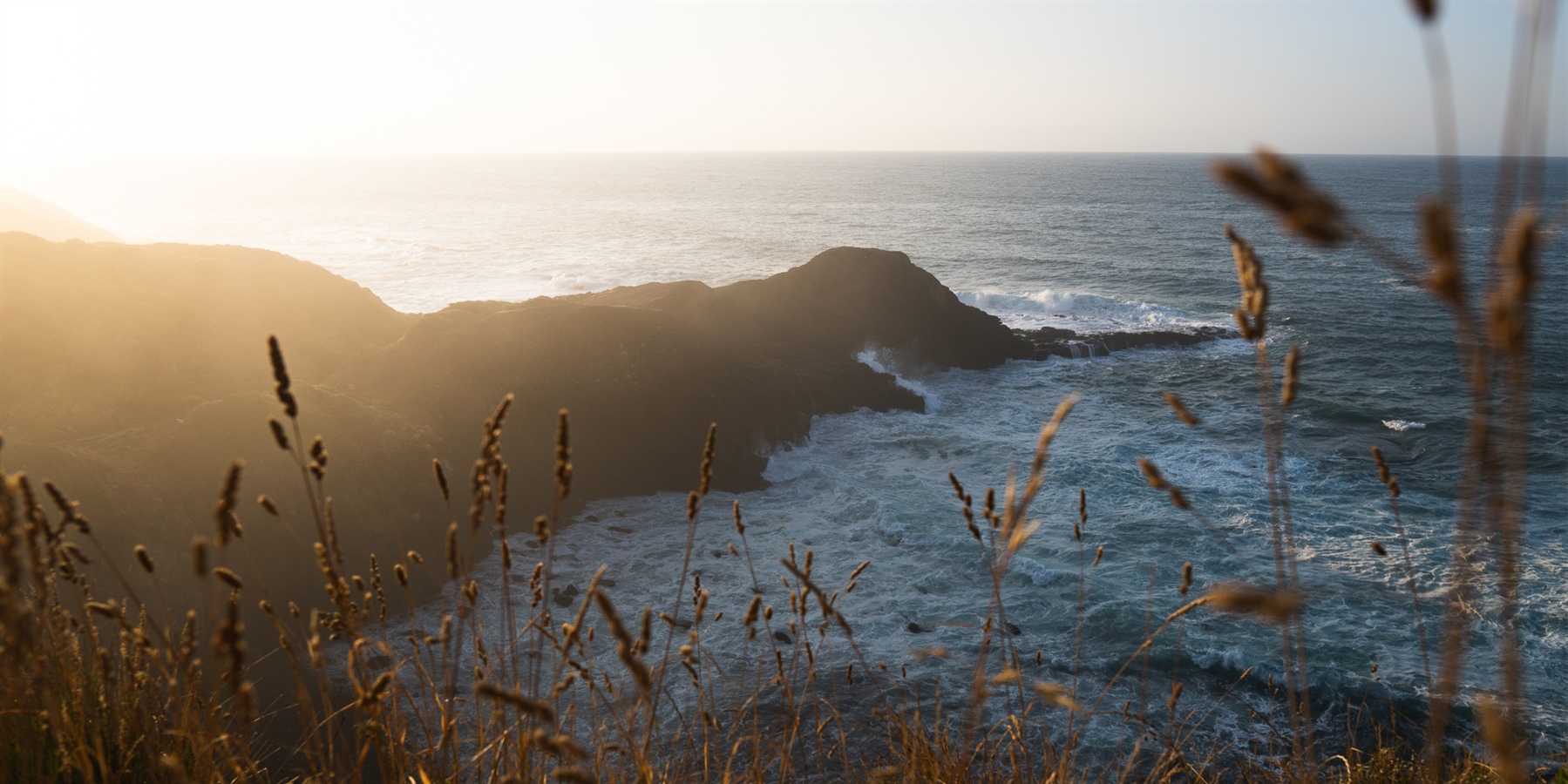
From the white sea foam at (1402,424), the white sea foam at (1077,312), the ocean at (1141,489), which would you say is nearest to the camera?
the ocean at (1141,489)

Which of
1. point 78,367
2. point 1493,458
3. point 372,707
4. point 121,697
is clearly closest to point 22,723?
point 121,697

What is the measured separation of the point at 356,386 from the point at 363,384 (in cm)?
17

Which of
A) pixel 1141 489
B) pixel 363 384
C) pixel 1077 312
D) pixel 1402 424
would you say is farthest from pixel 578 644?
pixel 1077 312

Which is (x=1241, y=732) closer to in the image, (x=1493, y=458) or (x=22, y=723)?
(x=1493, y=458)

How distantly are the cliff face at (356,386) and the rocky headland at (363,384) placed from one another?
50mm

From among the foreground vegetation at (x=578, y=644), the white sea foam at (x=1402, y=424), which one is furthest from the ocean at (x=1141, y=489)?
the foreground vegetation at (x=578, y=644)

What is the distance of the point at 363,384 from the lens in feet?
59.0

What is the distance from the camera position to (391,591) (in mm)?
13352

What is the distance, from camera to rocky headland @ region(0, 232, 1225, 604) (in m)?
11.9

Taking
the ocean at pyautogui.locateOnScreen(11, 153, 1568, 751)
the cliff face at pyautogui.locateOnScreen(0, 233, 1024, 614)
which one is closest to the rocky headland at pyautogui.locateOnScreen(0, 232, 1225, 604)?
the cliff face at pyautogui.locateOnScreen(0, 233, 1024, 614)

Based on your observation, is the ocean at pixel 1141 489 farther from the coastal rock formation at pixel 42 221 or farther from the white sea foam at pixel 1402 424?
the coastal rock formation at pixel 42 221

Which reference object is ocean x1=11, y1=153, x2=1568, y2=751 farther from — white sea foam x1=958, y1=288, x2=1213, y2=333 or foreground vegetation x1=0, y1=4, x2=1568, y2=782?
foreground vegetation x1=0, y1=4, x2=1568, y2=782

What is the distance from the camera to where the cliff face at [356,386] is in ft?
39.2

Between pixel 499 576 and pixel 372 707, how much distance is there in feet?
41.3
